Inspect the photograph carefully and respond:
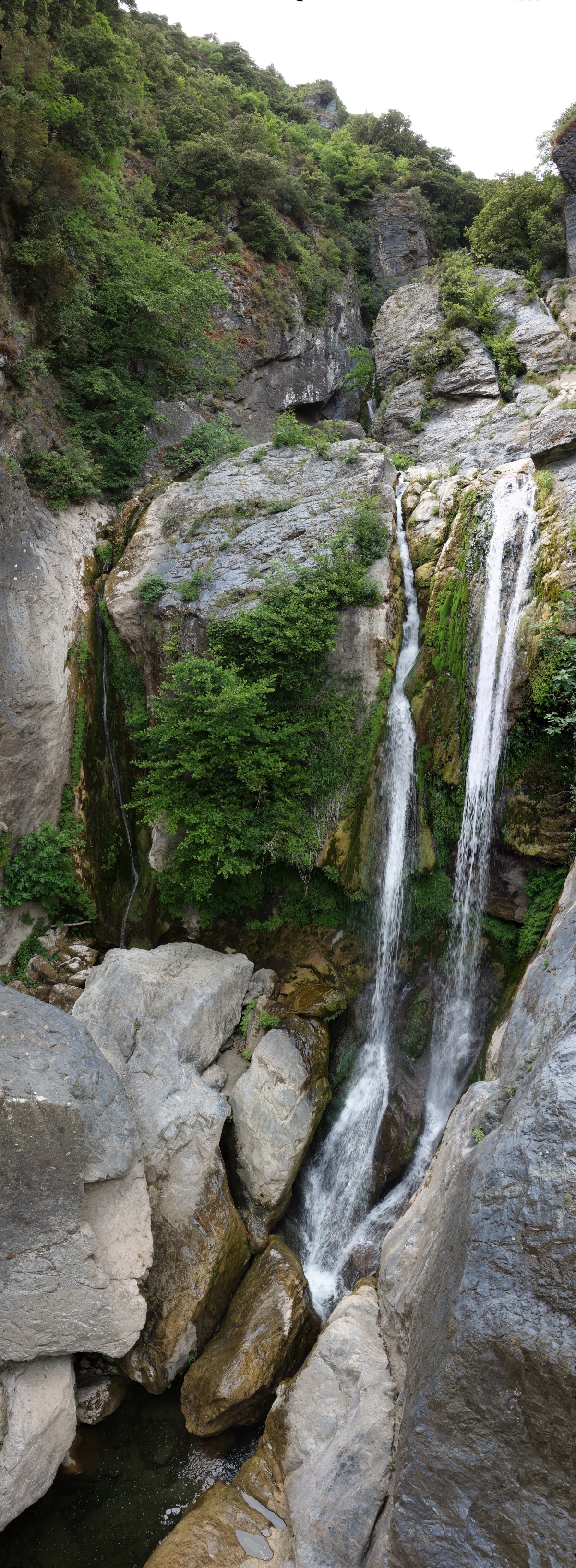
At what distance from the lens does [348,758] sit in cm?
980

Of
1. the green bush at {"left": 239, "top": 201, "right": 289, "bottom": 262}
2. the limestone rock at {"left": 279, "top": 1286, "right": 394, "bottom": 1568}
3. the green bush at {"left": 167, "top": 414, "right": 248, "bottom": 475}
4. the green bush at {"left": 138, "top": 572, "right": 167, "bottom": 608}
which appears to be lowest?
the limestone rock at {"left": 279, "top": 1286, "right": 394, "bottom": 1568}

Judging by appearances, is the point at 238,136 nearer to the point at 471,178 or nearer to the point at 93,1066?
the point at 471,178

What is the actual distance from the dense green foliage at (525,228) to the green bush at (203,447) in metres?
10.9

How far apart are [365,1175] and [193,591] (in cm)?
871

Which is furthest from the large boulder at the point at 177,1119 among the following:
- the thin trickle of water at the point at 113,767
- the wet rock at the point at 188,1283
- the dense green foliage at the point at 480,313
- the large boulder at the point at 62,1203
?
the dense green foliage at the point at 480,313

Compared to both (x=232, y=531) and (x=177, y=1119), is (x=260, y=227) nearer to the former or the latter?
(x=232, y=531)

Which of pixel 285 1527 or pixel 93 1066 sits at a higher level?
pixel 93 1066

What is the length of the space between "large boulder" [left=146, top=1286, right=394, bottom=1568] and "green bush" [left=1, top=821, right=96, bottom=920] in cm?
659

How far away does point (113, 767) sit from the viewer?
38.0 feet

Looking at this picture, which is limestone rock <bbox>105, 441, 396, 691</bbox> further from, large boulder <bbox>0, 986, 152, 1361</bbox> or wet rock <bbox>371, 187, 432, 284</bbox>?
wet rock <bbox>371, 187, 432, 284</bbox>

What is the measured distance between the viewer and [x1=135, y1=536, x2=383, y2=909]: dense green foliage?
926 centimetres

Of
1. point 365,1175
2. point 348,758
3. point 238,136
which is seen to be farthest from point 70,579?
point 238,136

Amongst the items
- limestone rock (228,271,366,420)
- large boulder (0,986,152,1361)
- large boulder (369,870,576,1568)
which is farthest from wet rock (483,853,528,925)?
limestone rock (228,271,366,420)

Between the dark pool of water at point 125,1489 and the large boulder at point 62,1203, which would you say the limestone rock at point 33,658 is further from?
the dark pool of water at point 125,1489
